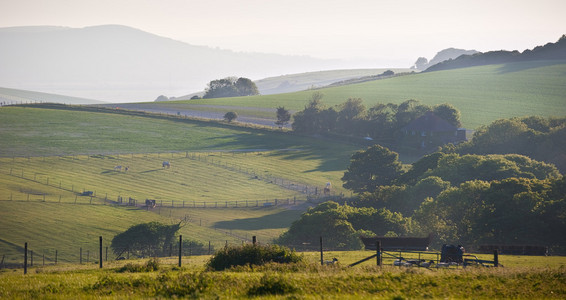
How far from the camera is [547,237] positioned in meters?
52.4

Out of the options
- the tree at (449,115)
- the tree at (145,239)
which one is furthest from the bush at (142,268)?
the tree at (449,115)

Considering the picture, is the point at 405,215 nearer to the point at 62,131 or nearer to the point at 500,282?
the point at 500,282

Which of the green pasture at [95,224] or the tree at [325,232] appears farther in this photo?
the green pasture at [95,224]

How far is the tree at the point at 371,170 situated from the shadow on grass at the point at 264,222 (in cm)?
1867

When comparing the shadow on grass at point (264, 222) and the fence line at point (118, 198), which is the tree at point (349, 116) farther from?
the shadow on grass at point (264, 222)

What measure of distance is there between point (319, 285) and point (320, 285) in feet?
0.13

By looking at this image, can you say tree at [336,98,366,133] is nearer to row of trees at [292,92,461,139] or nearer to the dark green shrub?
row of trees at [292,92,461,139]

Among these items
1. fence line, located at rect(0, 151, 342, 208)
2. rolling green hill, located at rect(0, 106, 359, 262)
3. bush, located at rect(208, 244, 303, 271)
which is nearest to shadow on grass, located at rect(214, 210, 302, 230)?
rolling green hill, located at rect(0, 106, 359, 262)

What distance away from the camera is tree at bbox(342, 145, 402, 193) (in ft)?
312

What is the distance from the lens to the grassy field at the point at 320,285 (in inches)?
891

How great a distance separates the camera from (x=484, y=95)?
555 feet

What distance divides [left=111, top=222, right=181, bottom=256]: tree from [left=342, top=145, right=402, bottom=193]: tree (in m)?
38.0

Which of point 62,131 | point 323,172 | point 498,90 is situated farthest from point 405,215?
point 498,90

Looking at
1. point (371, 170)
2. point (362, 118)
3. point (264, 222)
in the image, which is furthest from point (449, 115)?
point (264, 222)
